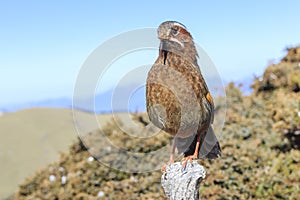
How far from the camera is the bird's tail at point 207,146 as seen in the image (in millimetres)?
2730

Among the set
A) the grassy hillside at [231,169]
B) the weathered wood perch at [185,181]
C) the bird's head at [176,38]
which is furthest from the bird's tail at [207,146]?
the grassy hillside at [231,169]

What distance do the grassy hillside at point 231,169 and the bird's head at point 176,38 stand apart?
8.17 feet

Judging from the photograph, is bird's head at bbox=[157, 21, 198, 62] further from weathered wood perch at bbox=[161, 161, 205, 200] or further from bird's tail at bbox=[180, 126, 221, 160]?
weathered wood perch at bbox=[161, 161, 205, 200]

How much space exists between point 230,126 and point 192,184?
13.2ft

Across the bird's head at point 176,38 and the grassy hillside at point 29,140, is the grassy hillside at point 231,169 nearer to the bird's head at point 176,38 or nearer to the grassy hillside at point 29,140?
the bird's head at point 176,38

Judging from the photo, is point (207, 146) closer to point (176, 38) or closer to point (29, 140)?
point (176, 38)

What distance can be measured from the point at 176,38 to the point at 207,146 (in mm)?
768

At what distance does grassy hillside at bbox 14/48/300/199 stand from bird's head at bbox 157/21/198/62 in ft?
8.17

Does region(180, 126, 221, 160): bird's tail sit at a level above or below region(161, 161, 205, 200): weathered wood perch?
above

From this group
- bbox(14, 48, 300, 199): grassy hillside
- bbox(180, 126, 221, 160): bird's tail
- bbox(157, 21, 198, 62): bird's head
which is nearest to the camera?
bbox(157, 21, 198, 62): bird's head

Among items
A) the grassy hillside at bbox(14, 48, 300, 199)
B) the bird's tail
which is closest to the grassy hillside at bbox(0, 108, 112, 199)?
the grassy hillside at bbox(14, 48, 300, 199)

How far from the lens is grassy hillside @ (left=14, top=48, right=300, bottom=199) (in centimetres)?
492

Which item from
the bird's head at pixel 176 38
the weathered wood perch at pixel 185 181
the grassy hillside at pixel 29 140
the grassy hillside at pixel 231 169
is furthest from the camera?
the grassy hillside at pixel 29 140

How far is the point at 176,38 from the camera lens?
2371 mm
